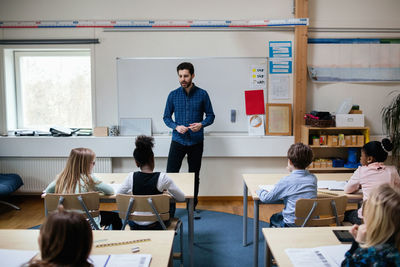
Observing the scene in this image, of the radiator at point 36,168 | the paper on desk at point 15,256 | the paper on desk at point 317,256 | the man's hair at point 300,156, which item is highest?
the man's hair at point 300,156

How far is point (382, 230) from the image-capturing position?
3.89 ft

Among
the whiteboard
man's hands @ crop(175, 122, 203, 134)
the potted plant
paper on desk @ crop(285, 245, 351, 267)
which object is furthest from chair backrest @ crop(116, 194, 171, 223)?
the potted plant

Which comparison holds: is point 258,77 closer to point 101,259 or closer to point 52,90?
point 52,90

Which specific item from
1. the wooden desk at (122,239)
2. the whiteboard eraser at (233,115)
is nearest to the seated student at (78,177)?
the wooden desk at (122,239)

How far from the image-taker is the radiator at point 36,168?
4.63 m

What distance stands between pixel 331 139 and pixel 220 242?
1.97 metres

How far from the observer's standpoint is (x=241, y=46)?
4555 millimetres

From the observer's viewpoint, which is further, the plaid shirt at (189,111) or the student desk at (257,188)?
the plaid shirt at (189,111)

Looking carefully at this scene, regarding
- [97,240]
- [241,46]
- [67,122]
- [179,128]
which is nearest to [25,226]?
[67,122]

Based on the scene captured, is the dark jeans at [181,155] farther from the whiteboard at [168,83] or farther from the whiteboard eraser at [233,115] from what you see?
the whiteboard eraser at [233,115]

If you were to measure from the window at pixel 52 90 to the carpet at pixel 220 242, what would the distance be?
210 centimetres

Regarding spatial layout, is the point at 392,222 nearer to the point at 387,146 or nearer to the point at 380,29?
the point at 387,146

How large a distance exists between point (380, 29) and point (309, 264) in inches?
165

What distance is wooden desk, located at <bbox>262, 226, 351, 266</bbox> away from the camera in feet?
5.06
